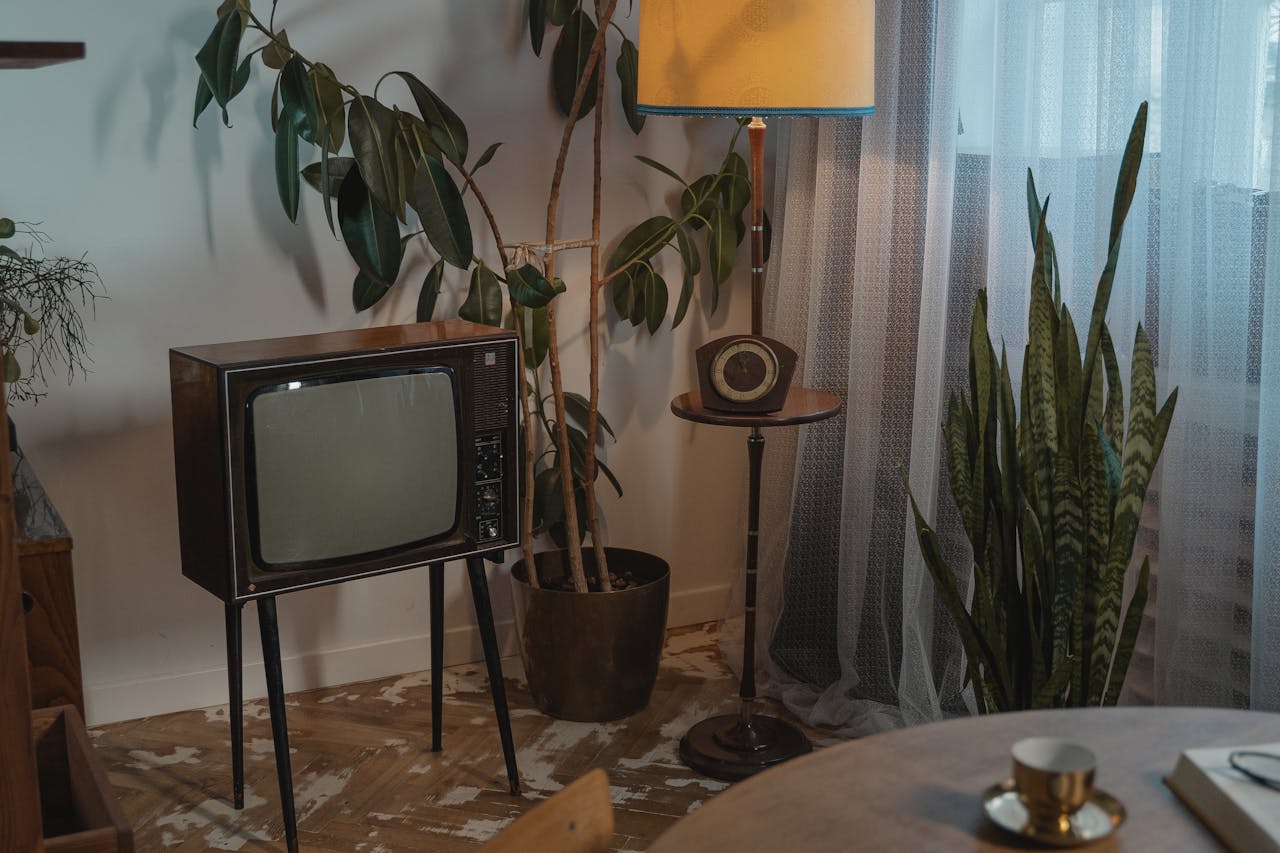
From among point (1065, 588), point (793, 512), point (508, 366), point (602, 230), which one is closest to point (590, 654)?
point (793, 512)

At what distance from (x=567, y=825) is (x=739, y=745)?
1.68m

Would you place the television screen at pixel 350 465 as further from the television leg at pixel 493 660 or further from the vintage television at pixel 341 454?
the television leg at pixel 493 660

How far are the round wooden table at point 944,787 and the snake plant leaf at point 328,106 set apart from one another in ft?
5.15

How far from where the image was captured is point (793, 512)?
9.45ft

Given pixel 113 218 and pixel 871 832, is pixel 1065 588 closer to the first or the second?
pixel 871 832

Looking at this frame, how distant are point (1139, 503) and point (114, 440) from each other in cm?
191

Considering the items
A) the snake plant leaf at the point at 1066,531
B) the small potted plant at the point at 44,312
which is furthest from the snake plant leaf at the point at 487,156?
the snake plant leaf at the point at 1066,531

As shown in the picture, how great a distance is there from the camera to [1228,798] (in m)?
0.97

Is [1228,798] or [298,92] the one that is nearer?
[1228,798]

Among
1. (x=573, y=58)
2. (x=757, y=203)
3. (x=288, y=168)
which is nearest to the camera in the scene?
(x=757, y=203)

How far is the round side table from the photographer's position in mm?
2486

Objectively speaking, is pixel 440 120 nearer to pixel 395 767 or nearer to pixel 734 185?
pixel 734 185

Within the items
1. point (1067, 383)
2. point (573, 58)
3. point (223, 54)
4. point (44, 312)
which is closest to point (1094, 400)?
point (1067, 383)

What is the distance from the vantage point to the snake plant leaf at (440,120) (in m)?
2.56
